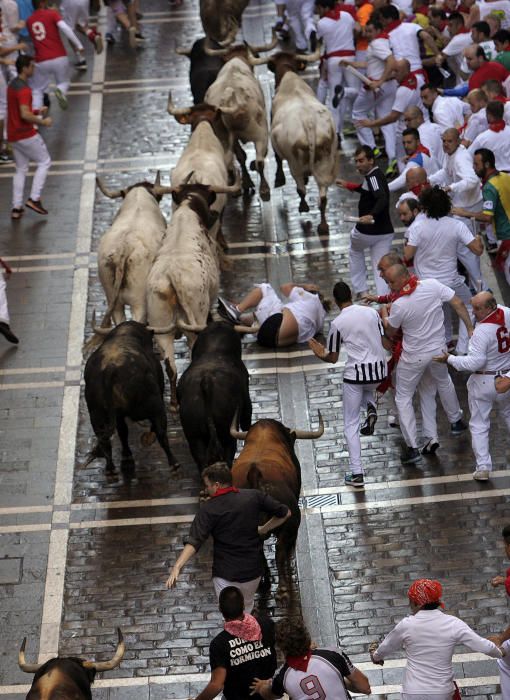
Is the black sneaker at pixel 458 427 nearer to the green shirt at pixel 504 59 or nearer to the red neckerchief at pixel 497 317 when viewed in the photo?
the red neckerchief at pixel 497 317

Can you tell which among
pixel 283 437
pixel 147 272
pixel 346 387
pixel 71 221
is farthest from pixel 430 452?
pixel 71 221

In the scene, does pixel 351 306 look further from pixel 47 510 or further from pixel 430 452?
pixel 47 510

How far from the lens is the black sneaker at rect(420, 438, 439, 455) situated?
14.8 meters

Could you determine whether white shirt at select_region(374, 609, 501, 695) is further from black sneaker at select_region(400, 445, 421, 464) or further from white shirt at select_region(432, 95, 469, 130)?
white shirt at select_region(432, 95, 469, 130)

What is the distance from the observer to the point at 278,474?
39.9 feet

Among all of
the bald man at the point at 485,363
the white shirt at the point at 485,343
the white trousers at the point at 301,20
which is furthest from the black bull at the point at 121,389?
the white trousers at the point at 301,20

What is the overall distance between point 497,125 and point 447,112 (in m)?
1.50

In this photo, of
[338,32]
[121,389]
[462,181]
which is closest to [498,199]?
[462,181]

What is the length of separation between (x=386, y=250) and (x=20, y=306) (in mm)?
4981

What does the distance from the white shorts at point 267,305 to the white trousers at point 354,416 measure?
2.89 meters

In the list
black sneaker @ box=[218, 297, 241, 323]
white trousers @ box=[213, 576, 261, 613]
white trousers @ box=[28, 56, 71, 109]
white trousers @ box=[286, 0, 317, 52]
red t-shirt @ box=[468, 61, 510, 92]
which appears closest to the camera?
white trousers @ box=[213, 576, 261, 613]

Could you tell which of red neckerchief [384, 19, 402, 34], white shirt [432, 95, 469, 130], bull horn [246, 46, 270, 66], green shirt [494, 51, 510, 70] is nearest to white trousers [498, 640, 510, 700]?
white shirt [432, 95, 469, 130]

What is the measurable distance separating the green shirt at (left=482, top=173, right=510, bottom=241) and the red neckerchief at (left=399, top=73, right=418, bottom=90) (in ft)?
13.5

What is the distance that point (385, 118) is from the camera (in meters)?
20.3
